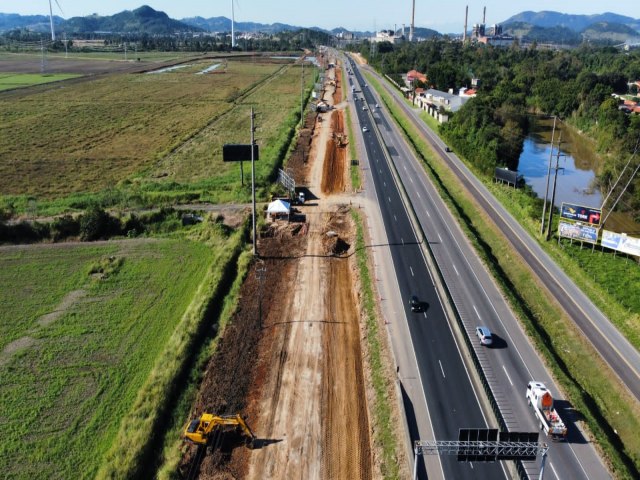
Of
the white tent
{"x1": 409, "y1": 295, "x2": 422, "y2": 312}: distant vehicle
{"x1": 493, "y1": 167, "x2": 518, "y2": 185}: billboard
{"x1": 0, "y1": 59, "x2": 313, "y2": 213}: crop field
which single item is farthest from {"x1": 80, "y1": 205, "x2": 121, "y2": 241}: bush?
{"x1": 493, "y1": 167, "x2": 518, "y2": 185}: billboard

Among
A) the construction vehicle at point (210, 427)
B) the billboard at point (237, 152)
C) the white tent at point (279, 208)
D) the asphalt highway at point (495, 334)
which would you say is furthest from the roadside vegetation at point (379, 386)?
the billboard at point (237, 152)

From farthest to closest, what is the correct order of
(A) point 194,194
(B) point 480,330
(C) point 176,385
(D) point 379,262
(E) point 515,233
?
(A) point 194,194 < (E) point 515,233 < (D) point 379,262 < (B) point 480,330 < (C) point 176,385

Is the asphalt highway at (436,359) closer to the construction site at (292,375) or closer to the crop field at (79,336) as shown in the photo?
the construction site at (292,375)

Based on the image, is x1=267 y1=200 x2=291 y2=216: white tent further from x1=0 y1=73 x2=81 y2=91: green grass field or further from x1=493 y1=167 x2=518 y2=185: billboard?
x1=0 y1=73 x2=81 y2=91: green grass field

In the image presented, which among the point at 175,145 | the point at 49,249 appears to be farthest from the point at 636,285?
the point at 175,145

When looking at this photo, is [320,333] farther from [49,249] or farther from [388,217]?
[49,249]

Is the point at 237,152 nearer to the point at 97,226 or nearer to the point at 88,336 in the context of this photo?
the point at 97,226

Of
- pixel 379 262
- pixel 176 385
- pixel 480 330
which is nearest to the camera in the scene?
pixel 176 385
